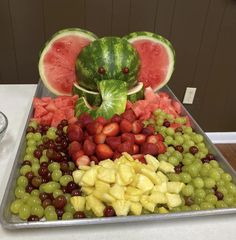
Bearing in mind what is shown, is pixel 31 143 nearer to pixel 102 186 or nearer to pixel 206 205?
pixel 102 186

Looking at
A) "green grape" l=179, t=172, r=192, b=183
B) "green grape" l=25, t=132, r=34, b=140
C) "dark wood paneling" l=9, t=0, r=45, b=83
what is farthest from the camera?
"dark wood paneling" l=9, t=0, r=45, b=83

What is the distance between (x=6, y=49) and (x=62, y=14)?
0.34 m

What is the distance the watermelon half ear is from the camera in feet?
3.40

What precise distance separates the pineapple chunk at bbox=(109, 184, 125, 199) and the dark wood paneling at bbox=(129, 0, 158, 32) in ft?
3.56

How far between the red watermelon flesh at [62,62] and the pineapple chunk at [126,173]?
538 mm

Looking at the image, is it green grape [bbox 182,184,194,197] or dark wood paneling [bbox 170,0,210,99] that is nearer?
green grape [bbox 182,184,194,197]

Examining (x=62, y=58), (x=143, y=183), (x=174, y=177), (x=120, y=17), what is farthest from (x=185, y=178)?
(x=120, y=17)

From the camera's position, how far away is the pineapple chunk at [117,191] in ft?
1.90

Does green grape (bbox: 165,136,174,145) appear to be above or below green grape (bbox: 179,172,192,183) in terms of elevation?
below

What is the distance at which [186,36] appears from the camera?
5.08 feet

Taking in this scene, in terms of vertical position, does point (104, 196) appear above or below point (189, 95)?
above

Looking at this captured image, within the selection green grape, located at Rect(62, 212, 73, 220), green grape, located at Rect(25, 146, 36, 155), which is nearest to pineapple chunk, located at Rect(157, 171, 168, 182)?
green grape, located at Rect(62, 212, 73, 220)

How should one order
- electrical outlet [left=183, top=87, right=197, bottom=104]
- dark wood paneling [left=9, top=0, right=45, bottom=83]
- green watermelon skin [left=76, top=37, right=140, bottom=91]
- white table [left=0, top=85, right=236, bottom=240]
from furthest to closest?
electrical outlet [left=183, top=87, right=197, bottom=104]
dark wood paneling [left=9, top=0, right=45, bottom=83]
green watermelon skin [left=76, top=37, right=140, bottom=91]
white table [left=0, top=85, right=236, bottom=240]

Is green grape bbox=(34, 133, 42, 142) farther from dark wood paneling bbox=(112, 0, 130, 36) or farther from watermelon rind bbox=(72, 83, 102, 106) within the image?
dark wood paneling bbox=(112, 0, 130, 36)
